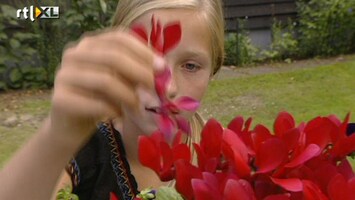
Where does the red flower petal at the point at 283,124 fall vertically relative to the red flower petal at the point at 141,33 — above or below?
below

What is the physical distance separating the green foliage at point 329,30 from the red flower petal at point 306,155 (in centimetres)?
709

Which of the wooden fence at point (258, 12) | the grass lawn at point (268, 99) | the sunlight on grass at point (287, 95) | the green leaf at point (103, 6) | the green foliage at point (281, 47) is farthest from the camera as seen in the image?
the wooden fence at point (258, 12)

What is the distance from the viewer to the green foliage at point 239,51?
7.38 meters

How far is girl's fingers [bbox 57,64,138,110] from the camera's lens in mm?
644

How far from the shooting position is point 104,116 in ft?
2.22

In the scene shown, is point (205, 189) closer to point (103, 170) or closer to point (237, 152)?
point (237, 152)

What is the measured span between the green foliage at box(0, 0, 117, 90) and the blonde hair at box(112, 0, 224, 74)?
4.98m

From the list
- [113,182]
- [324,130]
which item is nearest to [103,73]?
[324,130]

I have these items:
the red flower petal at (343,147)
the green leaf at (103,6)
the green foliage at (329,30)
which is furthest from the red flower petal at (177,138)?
the green foliage at (329,30)

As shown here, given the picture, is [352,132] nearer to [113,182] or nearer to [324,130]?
[324,130]

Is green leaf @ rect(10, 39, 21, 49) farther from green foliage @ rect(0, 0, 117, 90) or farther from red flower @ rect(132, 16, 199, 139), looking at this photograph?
red flower @ rect(132, 16, 199, 139)

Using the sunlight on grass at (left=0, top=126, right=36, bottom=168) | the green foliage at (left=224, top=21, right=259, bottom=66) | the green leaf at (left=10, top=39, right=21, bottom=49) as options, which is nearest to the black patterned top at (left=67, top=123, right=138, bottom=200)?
the sunlight on grass at (left=0, top=126, right=36, bottom=168)

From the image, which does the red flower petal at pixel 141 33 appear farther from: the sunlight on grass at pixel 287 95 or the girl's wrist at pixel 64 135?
the sunlight on grass at pixel 287 95

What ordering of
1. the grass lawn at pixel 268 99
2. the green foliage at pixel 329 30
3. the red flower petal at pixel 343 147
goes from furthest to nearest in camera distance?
the green foliage at pixel 329 30 → the grass lawn at pixel 268 99 → the red flower petal at pixel 343 147
